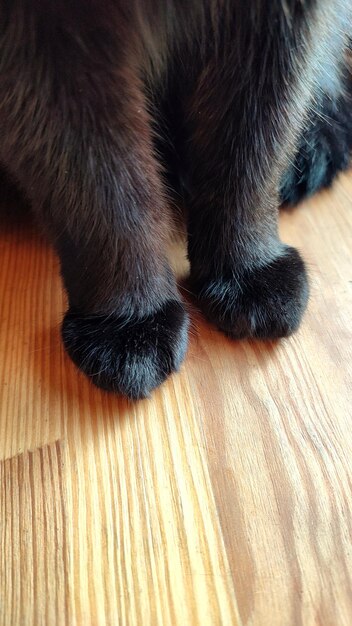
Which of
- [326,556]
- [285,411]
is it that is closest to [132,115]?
[285,411]

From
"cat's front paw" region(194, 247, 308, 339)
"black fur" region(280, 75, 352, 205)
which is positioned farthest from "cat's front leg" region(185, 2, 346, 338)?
"black fur" region(280, 75, 352, 205)

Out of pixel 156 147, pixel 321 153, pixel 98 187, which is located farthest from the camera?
pixel 321 153

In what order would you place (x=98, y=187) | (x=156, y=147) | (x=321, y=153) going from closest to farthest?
(x=98, y=187) < (x=156, y=147) < (x=321, y=153)

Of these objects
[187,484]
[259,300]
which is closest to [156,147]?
[259,300]

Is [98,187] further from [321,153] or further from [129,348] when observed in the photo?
[321,153]

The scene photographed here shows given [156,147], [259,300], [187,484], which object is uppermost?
[156,147]

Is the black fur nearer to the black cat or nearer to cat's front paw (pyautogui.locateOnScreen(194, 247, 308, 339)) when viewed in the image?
the black cat

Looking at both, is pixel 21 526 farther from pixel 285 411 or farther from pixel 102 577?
pixel 285 411

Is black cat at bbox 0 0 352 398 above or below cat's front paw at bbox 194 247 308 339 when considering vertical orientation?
above
